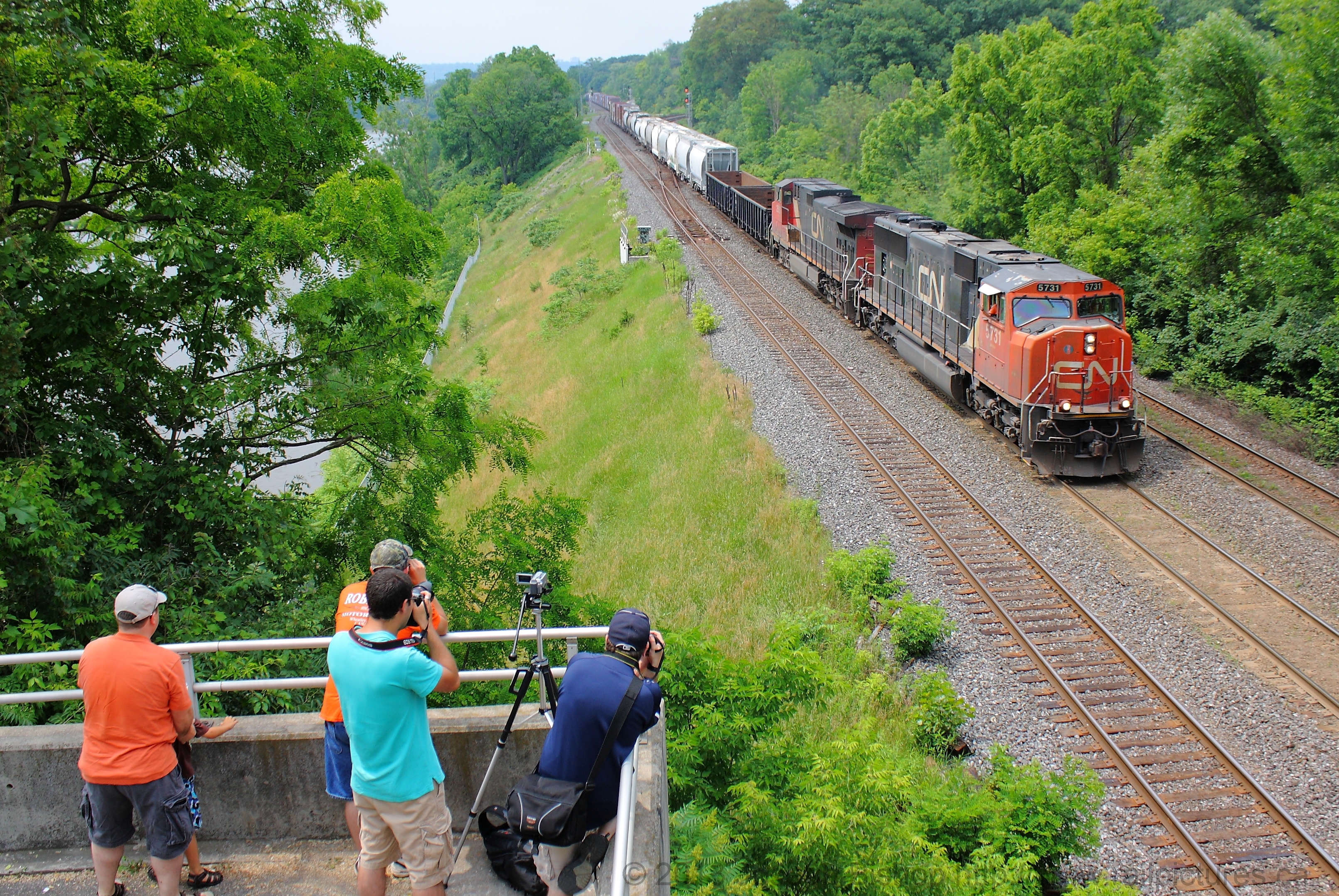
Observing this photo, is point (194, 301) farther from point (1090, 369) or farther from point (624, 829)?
point (1090, 369)

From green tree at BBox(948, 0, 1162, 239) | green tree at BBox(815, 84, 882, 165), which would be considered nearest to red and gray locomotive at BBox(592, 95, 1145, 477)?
green tree at BBox(948, 0, 1162, 239)

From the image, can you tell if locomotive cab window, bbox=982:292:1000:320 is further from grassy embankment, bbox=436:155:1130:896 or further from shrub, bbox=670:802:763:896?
shrub, bbox=670:802:763:896

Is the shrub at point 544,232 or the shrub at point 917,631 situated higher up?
the shrub at point 544,232

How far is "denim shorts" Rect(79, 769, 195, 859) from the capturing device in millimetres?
4758

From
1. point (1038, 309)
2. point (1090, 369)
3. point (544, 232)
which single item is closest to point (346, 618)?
point (1090, 369)

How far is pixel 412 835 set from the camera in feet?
14.8

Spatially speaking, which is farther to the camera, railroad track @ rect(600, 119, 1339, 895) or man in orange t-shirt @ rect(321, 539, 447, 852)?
railroad track @ rect(600, 119, 1339, 895)

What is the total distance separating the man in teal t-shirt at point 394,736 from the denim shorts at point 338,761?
0.42 m

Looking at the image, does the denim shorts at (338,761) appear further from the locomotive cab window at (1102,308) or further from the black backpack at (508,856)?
the locomotive cab window at (1102,308)

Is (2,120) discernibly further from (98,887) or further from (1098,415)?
(1098,415)

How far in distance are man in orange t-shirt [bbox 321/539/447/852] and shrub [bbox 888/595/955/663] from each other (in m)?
7.97

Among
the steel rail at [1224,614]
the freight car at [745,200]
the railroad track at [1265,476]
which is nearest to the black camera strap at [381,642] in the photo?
the steel rail at [1224,614]

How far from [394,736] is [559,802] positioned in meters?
0.86

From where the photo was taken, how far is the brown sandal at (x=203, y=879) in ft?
16.6
